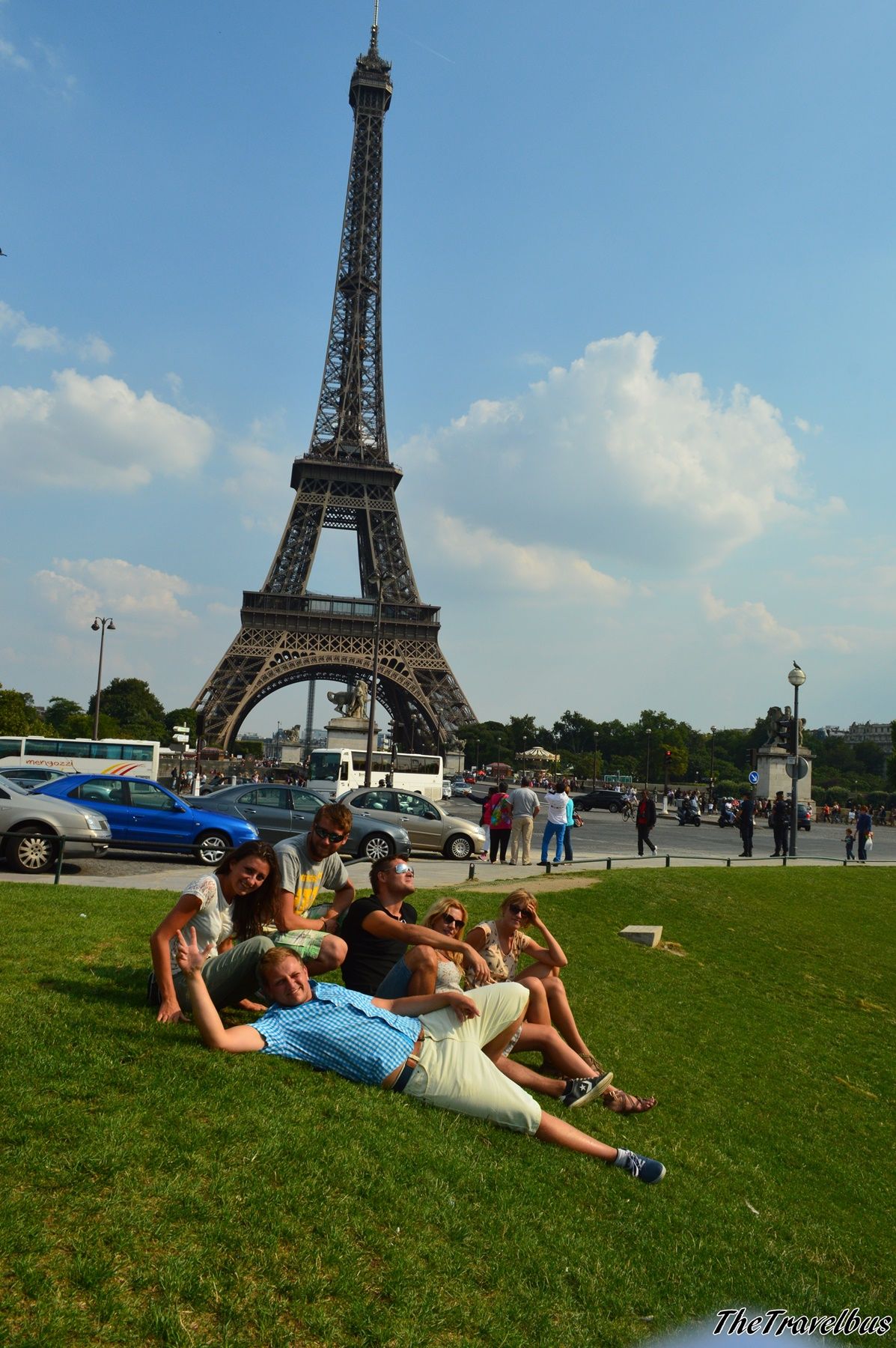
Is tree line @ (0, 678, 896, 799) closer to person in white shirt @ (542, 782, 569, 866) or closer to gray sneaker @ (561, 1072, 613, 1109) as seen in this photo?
person in white shirt @ (542, 782, 569, 866)

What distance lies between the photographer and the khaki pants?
18322mm

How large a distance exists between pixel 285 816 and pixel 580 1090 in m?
12.6

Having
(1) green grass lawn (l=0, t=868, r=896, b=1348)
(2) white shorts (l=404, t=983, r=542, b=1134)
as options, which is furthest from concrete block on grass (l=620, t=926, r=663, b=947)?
(2) white shorts (l=404, t=983, r=542, b=1134)

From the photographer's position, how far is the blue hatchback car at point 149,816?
52.5 feet

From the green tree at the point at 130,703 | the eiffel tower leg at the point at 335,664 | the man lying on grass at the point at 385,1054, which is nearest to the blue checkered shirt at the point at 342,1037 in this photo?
the man lying on grass at the point at 385,1054

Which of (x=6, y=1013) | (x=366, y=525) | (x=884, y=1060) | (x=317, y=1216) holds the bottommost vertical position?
(x=884, y=1060)

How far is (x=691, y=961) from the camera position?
12.4 metres

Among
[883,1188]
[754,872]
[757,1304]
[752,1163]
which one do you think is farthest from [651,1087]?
[754,872]

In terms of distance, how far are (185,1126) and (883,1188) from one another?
16.1ft

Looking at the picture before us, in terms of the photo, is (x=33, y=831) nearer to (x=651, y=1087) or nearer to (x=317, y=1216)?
(x=651, y=1087)

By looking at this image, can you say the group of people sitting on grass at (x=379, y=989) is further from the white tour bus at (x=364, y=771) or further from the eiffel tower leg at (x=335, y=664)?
the eiffel tower leg at (x=335, y=664)

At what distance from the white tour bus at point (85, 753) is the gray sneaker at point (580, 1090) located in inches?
1258

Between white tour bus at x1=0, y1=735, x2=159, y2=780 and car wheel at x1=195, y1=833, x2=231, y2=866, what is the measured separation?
20.8m

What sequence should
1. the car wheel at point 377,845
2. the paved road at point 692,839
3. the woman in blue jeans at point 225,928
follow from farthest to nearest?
1. the paved road at point 692,839
2. the car wheel at point 377,845
3. the woman in blue jeans at point 225,928
